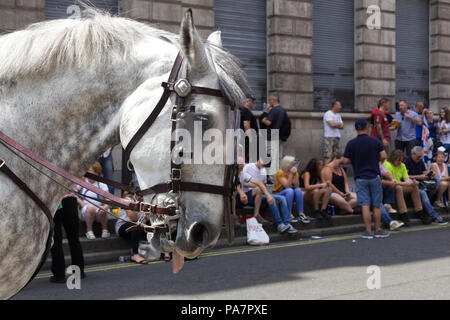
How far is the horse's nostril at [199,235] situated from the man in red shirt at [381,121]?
14932mm

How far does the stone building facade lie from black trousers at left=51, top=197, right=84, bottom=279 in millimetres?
6697

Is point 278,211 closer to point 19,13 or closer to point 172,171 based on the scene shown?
point 19,13

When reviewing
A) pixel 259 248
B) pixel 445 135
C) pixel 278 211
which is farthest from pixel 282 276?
pixel 445 135

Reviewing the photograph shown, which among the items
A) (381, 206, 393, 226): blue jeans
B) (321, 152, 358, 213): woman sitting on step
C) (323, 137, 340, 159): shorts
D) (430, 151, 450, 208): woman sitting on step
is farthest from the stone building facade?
(381, 206, 393, 226): blue jeans

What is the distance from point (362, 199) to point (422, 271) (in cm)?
377

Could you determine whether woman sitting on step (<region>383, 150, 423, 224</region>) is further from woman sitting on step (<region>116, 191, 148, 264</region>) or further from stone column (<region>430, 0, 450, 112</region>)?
stone column (<region>430, 0, 450, 112</region>)

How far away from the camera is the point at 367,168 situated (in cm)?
1173

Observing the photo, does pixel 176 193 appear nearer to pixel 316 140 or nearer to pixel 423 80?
pixel 316 140

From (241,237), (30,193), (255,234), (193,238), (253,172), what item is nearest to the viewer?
(193,238)

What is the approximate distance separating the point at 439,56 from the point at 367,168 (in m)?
12.0

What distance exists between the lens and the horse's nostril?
2.66m

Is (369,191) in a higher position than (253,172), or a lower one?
lower

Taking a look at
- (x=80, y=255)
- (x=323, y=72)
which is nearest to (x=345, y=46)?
(x=323, y=72)

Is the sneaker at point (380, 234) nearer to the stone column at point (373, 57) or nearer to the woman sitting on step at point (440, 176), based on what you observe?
the woman sitting on step at point (440, 176)
